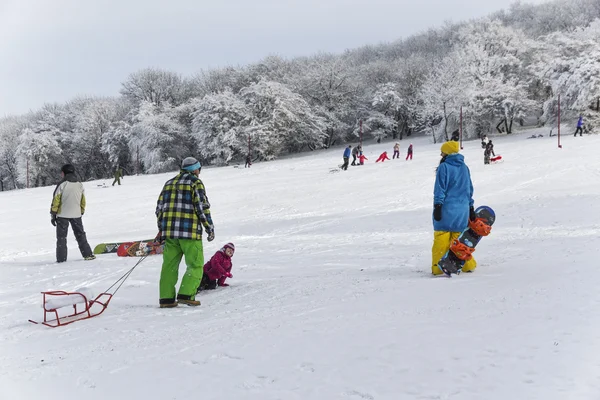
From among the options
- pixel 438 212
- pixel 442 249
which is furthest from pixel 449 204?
pixel 442 249

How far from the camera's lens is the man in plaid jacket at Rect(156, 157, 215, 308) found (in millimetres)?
5742

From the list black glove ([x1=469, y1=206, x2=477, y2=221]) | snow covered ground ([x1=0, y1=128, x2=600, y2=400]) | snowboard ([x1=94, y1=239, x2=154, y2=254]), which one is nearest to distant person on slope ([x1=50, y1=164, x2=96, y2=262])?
snow covered ground ([x1=0, y1=128, x2=600, y2=400])

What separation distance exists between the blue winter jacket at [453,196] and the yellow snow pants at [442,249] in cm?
9

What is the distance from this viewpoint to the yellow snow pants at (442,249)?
6.25 meters

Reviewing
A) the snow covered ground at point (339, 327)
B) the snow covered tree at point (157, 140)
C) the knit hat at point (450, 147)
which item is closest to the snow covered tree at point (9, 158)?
the snow covered tree at point (157, 140)

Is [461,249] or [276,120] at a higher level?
[276,120]

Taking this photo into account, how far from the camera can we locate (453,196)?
6402 mm

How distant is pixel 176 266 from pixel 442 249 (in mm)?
3576

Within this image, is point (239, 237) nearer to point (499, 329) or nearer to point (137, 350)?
point (137, 350)

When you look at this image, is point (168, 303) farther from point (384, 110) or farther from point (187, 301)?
point (384, 110)

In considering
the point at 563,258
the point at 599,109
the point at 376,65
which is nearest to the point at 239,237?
the point at 563,258

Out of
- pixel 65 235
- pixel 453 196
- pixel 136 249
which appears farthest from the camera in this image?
pixel 136 249

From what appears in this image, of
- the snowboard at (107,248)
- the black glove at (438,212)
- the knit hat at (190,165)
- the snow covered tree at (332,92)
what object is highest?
the snow covered tree at (332,92)

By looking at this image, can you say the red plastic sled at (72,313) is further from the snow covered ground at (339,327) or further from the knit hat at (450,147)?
the knit hat at (450,147)
